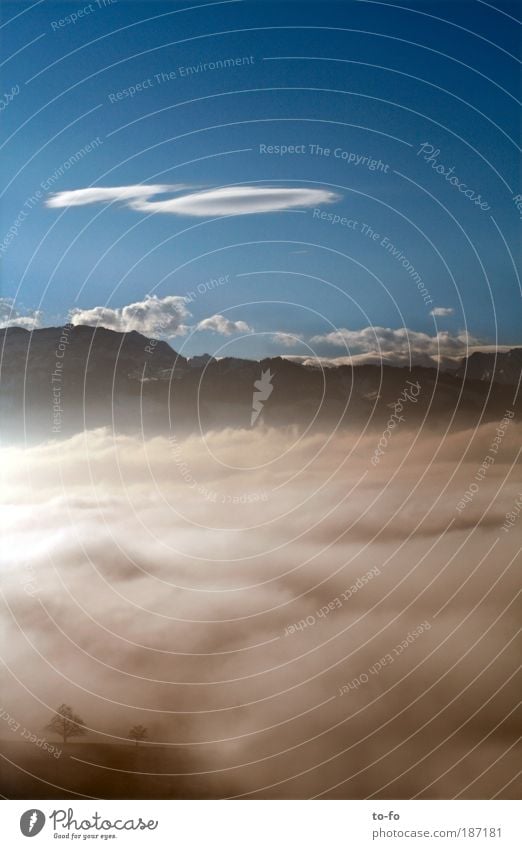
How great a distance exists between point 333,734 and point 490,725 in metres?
0.66

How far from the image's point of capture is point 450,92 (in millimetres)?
4125

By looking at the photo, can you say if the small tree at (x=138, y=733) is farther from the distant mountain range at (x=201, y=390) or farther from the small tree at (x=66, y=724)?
the distant mountain range at (x=201, y=390)

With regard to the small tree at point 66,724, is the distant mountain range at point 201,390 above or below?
above

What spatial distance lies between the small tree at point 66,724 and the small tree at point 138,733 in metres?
0.20

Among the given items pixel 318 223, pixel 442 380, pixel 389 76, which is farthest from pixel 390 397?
pixel 389 76

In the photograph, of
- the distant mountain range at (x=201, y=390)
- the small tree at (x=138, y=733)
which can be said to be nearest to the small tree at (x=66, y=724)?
the small tree at (x=138, y=733)

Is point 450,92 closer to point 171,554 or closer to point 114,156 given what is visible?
point 114,156

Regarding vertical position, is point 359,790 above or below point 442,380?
below

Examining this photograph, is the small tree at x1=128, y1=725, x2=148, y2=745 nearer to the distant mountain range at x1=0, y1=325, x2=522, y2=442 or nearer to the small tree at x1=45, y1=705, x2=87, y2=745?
the small tree at x1=45, y1=705, x2=87, y2=745

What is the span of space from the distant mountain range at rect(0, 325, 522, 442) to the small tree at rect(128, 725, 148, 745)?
4.03ft

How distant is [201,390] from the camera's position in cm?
420

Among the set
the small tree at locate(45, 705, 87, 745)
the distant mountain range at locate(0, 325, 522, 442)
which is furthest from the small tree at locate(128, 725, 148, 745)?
the distant mountain range at locate(0, 325, 522, 442)

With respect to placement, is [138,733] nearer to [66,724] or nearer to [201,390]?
[66,724]

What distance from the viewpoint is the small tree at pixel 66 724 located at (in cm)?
411
